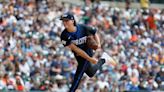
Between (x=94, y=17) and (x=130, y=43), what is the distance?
5.39 ft

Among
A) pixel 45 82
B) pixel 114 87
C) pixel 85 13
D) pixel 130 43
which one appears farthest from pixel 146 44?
pixel 45 82

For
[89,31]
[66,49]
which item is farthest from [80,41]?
[66,49]

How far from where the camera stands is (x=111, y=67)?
22.1 metres

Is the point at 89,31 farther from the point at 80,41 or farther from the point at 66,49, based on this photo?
the point at 66,49

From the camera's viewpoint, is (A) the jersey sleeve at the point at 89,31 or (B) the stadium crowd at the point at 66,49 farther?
(B) the stadium crowd at the point at 66,49

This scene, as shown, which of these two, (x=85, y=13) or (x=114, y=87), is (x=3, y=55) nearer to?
(x=114, y=87)

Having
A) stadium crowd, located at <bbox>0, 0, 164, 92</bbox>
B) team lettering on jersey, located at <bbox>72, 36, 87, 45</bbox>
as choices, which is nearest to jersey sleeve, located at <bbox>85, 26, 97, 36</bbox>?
A: team lettering on jersey, located at <bbox>72, 36, 87, 45</bbox>

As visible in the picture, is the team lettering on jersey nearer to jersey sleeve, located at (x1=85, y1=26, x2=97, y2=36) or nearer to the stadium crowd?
jersey sleeve, located at (x1=85, y1=26, x2=97, y2=36)

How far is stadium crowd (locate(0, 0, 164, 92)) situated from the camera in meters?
19.8

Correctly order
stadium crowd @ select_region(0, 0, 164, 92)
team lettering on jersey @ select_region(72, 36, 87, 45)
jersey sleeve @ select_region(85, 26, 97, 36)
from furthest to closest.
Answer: stadium crowd @ select_region(0, 0, 164, 92) < jersey sleeve @ select_region(85, 26, 97, 36) < team lettering on jersey @ select_region(72, 36, 87, 45)

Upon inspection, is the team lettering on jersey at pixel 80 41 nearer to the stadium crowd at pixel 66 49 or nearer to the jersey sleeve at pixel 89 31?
the jersey sleeve at pixel 89 31

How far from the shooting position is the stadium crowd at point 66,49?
19828mm

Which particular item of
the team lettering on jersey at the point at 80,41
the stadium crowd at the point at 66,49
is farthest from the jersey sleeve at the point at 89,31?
the stadium crowd at the point at 66,49

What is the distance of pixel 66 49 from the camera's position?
21953 millimetres
